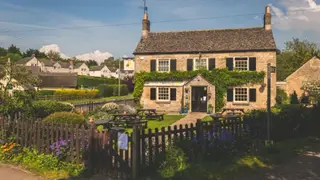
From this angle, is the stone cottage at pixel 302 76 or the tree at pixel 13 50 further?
the tree at pixel 13 50

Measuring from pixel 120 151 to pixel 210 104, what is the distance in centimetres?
2114

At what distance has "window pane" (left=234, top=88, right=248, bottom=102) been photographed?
27.0m

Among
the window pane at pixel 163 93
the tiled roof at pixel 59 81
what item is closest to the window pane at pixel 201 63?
the window pane at pixel 163 93

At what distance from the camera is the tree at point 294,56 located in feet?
181

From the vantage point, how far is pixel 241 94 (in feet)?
89.0

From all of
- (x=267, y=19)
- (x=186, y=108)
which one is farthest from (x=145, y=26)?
(x=267, y=19)

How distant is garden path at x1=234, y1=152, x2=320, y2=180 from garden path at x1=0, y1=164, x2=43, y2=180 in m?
5.08

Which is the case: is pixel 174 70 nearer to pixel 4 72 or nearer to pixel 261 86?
pixel 261 86

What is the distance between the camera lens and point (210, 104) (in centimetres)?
2720

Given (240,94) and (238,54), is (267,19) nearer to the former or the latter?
(238,54)

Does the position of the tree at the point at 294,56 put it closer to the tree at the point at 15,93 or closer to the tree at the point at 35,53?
the tree at the point at 15,93

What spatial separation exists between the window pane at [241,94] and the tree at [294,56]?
32.5 m

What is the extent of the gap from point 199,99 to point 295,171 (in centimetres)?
2089

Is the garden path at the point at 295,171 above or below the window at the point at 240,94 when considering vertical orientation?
below
